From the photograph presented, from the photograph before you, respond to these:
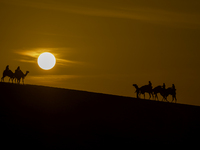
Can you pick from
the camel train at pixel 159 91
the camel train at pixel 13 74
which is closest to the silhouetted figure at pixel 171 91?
the camel train at pixel 159 91

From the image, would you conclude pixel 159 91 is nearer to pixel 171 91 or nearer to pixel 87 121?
pixel 171 91

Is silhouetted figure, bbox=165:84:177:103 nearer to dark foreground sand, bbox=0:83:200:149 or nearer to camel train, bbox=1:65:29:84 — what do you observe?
dark foreground sand, bbox=0:83:200:149

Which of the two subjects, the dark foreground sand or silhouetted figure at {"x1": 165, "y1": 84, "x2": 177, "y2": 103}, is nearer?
the dark foreground sand

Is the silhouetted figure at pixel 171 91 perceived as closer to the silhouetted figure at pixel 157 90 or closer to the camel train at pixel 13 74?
the silhouetted figure at pixel 157 90

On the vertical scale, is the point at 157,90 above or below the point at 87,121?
above

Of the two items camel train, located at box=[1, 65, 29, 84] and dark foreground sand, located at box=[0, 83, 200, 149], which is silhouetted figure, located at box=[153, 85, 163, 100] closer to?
dark foreground sand, located at box=[0, 83, 200, 149]

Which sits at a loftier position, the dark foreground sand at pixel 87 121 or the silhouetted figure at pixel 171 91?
the silhouetted figure at pixel 171 91

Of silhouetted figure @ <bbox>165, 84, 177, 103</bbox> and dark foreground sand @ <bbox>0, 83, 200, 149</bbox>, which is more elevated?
silhouetted figure @ <bbox>165, 84, 177, 103</bbox>

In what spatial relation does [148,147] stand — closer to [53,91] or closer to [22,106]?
[22,106]

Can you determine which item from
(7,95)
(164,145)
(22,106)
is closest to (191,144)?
(164,145)

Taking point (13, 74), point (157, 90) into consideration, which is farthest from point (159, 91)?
point (13, 74)

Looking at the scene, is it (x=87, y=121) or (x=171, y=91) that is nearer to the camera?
(x=87, y=121)

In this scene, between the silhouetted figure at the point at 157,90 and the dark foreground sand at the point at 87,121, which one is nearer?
the dark foreground sand at the point at 87,121

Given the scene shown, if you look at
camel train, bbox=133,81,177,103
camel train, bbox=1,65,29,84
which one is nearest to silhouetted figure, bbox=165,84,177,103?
camel train, bbox=133,81,177,103
